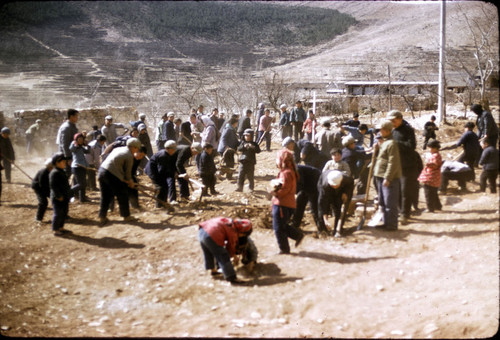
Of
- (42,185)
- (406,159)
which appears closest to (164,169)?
(42,185)

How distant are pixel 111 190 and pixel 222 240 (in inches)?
124

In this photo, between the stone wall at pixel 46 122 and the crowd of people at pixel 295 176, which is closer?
the crowd of people at pixel 295 176

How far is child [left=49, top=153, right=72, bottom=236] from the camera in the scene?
636cm

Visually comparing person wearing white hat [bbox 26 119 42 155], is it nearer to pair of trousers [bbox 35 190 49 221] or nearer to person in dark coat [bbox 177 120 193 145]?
person in dark coat [bbox 177 120 193 145]

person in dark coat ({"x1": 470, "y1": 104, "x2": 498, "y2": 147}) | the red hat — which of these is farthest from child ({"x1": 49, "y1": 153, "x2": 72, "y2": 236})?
person in dark coat ({"x1": 470, "y1": 104, "x2": 498, "y2": 147})

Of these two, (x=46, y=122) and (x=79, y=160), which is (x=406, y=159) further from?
(x=46, y=122)

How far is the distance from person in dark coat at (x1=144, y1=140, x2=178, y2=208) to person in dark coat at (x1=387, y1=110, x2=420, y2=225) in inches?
159

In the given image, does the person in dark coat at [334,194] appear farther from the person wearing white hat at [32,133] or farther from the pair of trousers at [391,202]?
the person wearing white hat at [32,133]

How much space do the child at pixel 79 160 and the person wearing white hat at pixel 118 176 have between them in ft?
4.95

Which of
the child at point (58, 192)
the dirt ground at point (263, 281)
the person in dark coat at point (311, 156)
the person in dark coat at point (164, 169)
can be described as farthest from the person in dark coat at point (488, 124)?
the child at point (58, 192)

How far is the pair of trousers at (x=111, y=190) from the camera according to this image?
6.77 metres

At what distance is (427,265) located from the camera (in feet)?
15.0

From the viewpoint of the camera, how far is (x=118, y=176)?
266 inches

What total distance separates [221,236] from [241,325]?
1154 mm
